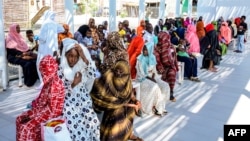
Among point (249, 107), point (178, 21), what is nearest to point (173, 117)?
point (249, 107)

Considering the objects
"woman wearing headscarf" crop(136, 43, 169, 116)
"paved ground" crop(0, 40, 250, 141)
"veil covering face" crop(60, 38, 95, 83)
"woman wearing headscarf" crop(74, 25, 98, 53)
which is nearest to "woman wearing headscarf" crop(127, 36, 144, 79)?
"woman wearing headscarf" crop(136, 43, 169, 116)

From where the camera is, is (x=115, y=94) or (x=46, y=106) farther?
(x=115, y=94)

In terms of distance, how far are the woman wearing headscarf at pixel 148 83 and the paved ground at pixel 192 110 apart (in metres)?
0.16

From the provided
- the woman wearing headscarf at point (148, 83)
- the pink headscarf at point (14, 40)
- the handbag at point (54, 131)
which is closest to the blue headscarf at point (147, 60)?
the woman wearing headscarf at point (148, 83)

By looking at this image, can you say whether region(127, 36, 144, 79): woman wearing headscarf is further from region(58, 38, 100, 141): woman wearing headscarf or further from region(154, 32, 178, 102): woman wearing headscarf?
region(58, 38, 100, 141): woman wearing headscarf

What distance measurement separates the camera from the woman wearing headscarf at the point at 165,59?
15.6ft

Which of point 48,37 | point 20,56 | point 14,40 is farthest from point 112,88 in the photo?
point 14,40

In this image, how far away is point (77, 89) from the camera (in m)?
2.62

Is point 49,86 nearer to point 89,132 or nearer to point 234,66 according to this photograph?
point 89,132

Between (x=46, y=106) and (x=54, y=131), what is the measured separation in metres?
0.29

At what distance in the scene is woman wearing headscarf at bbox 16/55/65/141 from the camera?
2408mm

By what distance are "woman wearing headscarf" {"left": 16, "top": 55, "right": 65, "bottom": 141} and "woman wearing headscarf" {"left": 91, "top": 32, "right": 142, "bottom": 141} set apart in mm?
392

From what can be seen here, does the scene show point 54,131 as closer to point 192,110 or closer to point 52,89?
point 52,89

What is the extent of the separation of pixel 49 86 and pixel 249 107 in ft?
12.1
